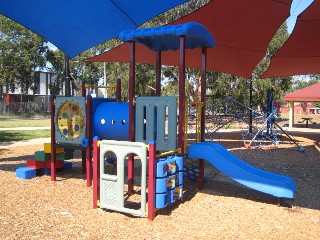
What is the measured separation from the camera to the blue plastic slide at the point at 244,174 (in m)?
5.14

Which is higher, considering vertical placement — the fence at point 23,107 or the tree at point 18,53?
the tree at point 18,53

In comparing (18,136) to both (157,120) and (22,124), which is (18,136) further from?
(157,120)

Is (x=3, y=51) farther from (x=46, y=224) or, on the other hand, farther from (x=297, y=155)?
(x=46, y=224)

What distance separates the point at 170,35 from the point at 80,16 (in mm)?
3972

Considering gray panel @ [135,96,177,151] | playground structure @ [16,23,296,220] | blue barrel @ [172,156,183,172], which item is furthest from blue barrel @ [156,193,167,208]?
Result: gray panel @ [135,96,177,151]

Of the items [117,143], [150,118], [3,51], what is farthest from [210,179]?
[3,51]

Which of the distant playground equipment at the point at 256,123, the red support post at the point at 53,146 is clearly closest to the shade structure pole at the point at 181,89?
the red support post at the point at 53,146

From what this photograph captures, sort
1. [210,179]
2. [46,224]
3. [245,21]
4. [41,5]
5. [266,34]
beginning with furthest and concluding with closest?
[266,34] → [245,21] → [41,5] → [210,179] → [46,224]

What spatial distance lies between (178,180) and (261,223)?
1.33 metres

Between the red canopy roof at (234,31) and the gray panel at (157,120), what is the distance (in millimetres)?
3650

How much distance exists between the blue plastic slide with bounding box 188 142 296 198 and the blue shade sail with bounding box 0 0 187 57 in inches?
140

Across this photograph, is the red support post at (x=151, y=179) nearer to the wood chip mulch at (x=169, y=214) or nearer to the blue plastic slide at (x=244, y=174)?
the wood chip mulch at (x=169, y=214)

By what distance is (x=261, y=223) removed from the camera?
176 inches

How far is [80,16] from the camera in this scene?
27.8 feet
